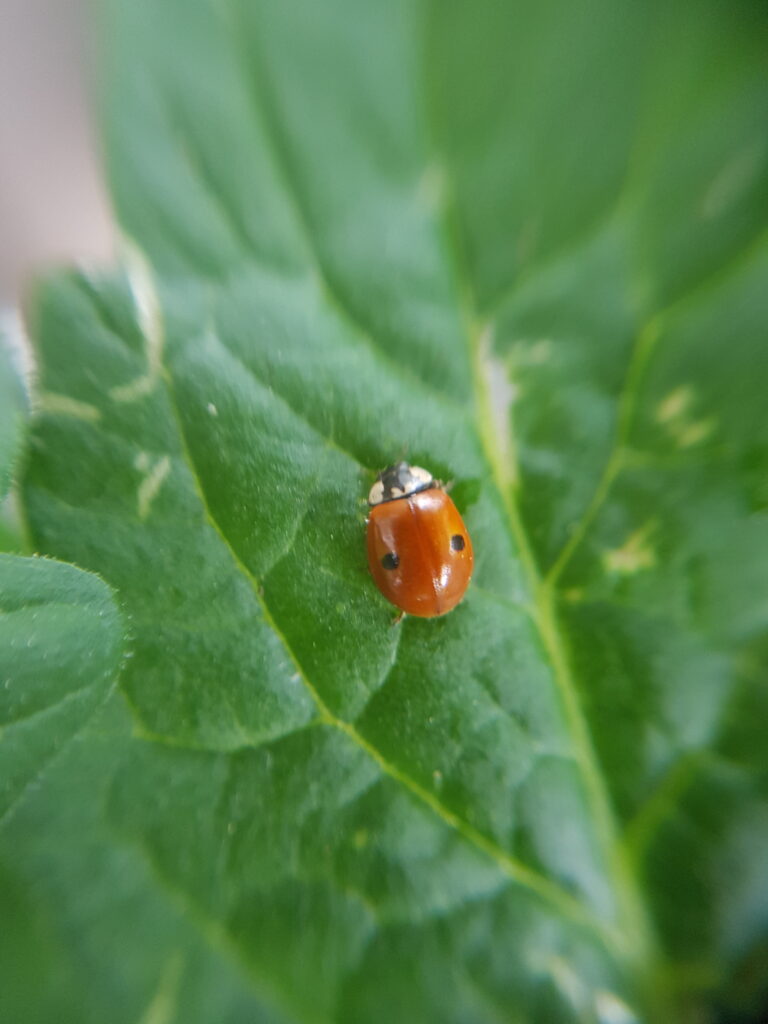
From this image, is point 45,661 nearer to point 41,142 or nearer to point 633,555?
point 633,555

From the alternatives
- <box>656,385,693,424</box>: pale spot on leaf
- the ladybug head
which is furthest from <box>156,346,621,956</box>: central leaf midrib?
<box>656,385,693,424</box>: pale spot on leaf

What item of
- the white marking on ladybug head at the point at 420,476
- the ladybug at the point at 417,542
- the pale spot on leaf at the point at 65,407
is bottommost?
the ladybug at the point at 417,542

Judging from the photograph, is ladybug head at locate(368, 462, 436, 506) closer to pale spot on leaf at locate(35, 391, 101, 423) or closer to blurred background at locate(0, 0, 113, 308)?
pale spot on leaf at locate(35, 391, 101, 423)

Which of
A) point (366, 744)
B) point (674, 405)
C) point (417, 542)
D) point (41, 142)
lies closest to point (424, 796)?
point (366, 744)

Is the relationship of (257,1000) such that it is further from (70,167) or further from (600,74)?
(70,167)

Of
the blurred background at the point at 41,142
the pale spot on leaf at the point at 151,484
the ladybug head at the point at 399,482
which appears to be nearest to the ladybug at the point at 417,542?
the ladybug head at the point at 399,482

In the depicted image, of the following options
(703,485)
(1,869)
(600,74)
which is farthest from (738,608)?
(1,869)

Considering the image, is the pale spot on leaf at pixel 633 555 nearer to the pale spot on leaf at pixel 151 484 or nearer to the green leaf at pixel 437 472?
the green leaf at pixel 437 472
